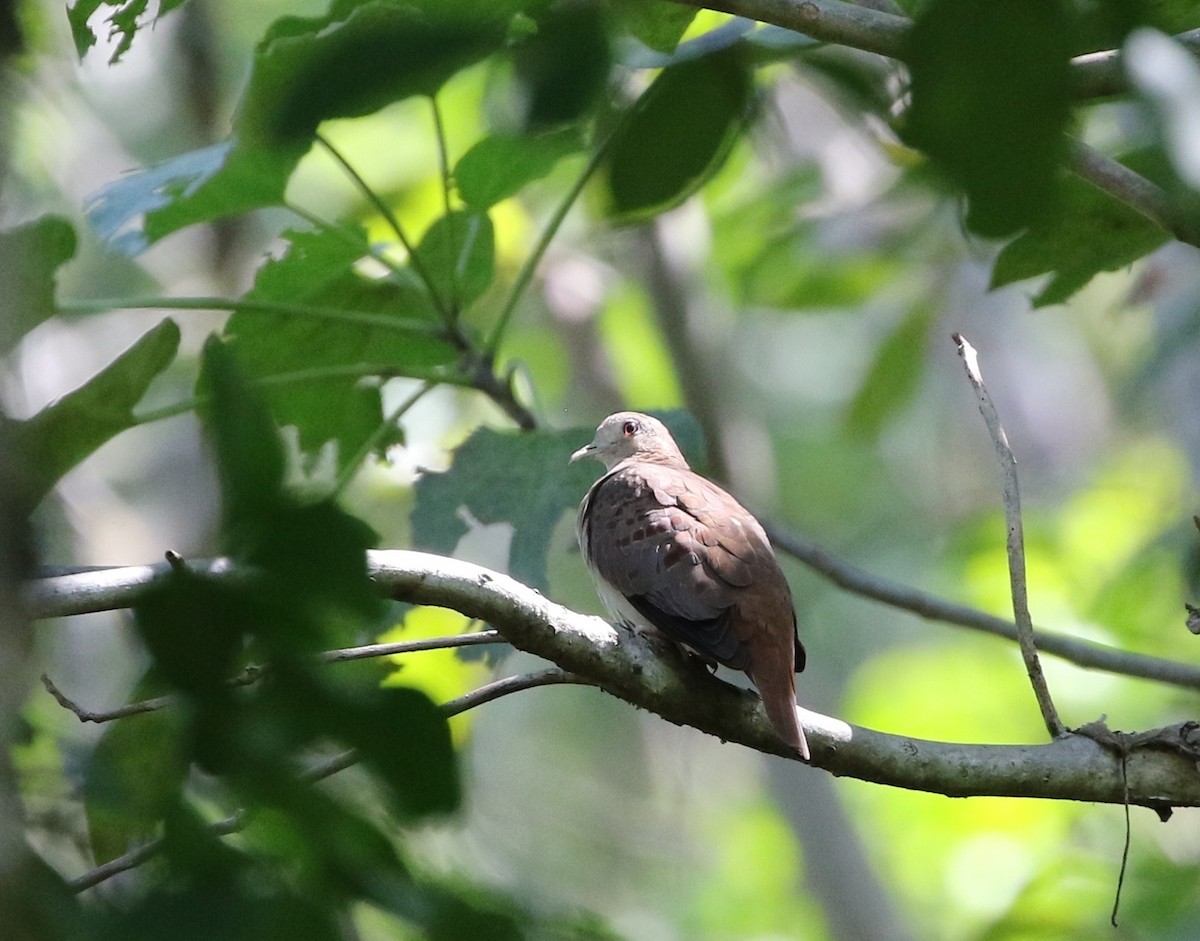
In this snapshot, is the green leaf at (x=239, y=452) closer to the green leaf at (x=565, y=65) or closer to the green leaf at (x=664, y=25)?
the green leaf at (x=565, y=65)

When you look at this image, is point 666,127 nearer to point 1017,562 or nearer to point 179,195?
point 1017,562

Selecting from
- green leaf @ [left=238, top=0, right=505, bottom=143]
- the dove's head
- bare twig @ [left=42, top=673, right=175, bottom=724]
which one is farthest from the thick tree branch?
the dove's head

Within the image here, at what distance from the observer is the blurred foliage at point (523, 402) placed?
92 cm

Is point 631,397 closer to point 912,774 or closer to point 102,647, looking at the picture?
point 102,647

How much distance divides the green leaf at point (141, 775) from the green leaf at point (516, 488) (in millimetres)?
2581

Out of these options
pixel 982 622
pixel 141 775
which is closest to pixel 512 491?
pixel 982 622

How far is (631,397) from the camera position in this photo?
27.4ft

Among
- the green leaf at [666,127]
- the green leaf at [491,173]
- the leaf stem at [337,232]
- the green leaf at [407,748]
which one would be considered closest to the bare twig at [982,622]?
the green leaf at [491,173]

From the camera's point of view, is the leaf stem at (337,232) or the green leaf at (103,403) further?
the leaf stem at (337,232)

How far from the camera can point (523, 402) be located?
4750 millimetres

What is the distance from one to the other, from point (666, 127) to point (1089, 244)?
5.50 feet

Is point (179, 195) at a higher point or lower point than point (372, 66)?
lower

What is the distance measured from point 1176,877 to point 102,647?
597cm

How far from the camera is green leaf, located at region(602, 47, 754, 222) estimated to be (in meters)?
1.59
